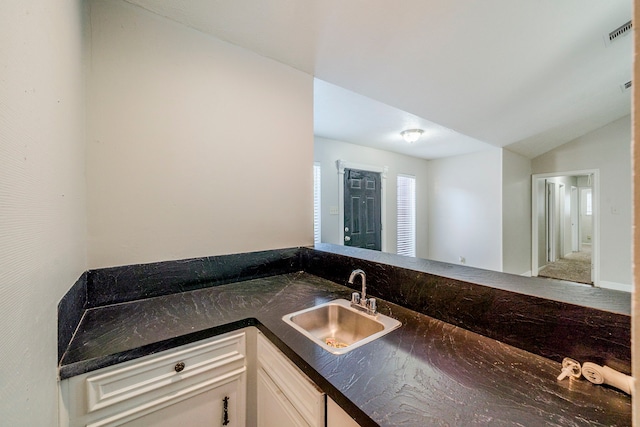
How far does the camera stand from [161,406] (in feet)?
3.15

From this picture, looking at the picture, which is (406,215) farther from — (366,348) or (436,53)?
(366,348)

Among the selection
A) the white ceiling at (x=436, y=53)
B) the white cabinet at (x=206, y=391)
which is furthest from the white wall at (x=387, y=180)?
the white cabinet at (x=206, y=391)

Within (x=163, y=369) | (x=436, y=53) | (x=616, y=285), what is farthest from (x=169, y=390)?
(x=616, y=285)

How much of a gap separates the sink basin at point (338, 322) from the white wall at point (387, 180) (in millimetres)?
2314

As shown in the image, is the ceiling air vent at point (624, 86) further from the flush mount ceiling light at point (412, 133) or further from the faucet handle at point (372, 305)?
the faucet handle at point (372, 305)

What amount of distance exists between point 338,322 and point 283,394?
1.43 ft

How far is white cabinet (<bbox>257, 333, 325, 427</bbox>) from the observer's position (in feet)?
2.61

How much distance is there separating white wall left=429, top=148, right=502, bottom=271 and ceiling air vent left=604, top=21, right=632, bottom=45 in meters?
2.28

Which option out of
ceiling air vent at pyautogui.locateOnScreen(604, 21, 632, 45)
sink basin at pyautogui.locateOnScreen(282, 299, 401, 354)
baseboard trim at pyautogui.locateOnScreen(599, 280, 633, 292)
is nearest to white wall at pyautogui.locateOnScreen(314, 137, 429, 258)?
sink basin at pyautogui.locateOnScreen(282, 299, 401, 354)

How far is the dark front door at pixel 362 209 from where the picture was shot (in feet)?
12.8

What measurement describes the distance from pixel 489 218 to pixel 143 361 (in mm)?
5214

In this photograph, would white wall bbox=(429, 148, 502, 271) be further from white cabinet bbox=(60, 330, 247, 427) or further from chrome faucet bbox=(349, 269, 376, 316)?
white cabinet bbox=(60, 330, 247, 427)

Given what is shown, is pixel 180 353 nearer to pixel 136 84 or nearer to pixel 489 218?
pixel 136 84

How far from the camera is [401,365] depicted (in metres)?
0.79
